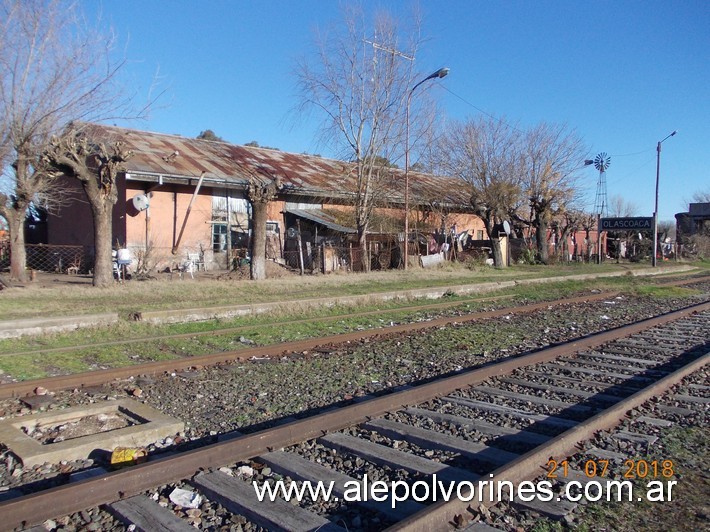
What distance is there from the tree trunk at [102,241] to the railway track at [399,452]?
1252cm

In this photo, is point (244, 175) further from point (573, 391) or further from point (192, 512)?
point (192, 512)

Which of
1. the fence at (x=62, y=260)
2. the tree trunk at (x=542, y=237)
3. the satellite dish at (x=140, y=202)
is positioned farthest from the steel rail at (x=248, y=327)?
the tree trunk at (x=542, y=237)

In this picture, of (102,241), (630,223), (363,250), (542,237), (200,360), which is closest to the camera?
(200,360)

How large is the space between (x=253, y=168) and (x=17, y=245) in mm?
12151

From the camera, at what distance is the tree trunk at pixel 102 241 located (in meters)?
16.5

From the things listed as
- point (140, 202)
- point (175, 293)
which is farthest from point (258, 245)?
point (140, 202)

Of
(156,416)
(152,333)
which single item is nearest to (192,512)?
(156,416)

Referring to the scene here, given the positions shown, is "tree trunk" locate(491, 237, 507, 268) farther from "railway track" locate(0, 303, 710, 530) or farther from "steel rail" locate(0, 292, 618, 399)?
"railway track" locate(0, 303, 710, 530)

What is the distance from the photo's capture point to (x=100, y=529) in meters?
3.60

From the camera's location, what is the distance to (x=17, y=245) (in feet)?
61.6

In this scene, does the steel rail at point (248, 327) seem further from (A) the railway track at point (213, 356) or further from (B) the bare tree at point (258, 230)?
(B) the bare tree at point (258, 230)


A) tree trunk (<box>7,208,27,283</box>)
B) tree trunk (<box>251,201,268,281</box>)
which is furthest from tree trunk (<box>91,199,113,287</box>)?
tree trunk (<box>251,201,268,281</box>)

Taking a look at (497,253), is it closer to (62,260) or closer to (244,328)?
(62,260)

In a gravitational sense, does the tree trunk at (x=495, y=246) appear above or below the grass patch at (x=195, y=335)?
above
